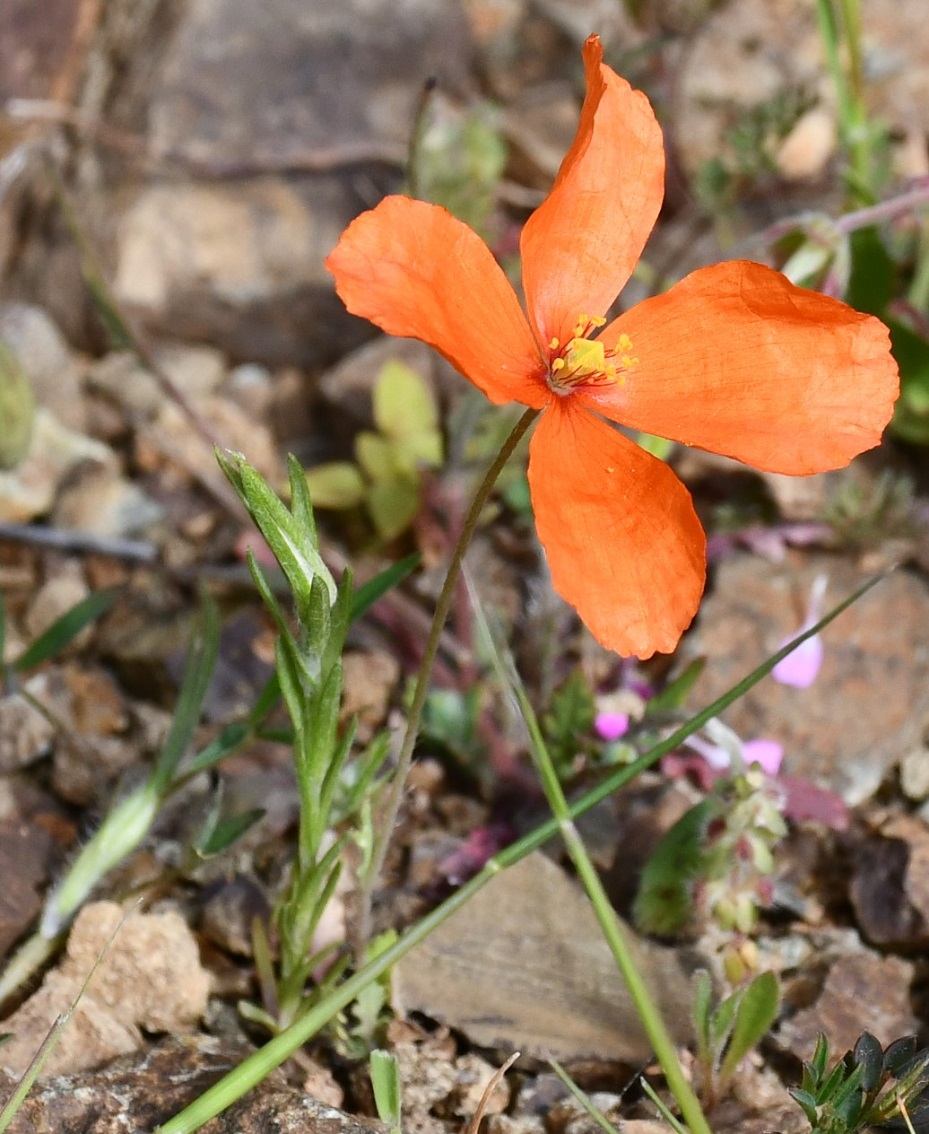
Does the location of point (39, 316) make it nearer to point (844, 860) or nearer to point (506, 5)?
point (506, 5)

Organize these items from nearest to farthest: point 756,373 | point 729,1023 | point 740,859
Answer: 1. point 756,373
2. point 729,1023
3. point 740,859

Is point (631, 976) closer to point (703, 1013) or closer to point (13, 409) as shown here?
point (703, 1013)

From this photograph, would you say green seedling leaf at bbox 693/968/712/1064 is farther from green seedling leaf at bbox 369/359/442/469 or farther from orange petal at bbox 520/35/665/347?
green seedling leaf at bbox 369/359/442/469

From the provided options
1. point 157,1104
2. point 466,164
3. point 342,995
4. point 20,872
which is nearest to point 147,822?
point 20,872

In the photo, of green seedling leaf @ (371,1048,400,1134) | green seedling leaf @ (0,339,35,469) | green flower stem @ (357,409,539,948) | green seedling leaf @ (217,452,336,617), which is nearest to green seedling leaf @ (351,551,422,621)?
green flower stem @ (357,409,539,948)

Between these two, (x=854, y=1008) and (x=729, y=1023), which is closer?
(x=729, y=1023)

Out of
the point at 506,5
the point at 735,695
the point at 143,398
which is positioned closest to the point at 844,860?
the point at 735,695
